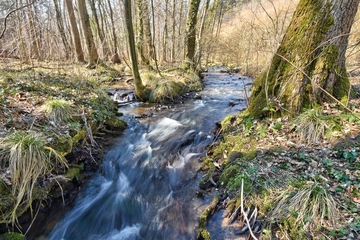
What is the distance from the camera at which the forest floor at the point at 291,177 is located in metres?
2.40

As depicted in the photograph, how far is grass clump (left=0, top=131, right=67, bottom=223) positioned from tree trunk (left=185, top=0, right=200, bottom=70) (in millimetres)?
9443

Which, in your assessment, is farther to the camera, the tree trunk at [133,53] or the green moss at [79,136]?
the tree trunk at [133,53]

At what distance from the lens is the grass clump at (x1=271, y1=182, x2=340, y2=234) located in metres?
2.34

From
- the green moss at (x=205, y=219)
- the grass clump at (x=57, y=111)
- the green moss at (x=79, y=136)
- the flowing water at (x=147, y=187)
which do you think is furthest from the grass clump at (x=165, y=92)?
the green moss at (x=205, y=219)

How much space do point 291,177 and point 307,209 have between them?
0.64 metres

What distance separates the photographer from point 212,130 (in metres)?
5.69

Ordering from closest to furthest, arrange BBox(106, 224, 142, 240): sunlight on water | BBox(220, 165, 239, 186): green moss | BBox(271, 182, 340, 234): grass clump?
BBox(271, 182, 340, 234): grass clump < BBox(106, 224, 142, 240): sunlight on water < BBox(220, 165, 239, 186): green moss

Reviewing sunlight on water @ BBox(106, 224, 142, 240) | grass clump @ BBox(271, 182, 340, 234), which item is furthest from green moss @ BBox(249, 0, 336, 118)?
sunlight on water @ BBox(106, 224, 142, 240)

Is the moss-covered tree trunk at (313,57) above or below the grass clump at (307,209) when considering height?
above

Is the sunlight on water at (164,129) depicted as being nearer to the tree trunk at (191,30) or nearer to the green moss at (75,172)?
the green moss at (75,172)

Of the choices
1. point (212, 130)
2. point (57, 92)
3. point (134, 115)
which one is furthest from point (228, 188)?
point (57, 92)

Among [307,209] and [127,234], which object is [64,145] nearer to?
[127,234]

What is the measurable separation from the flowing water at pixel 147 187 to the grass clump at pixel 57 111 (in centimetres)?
127

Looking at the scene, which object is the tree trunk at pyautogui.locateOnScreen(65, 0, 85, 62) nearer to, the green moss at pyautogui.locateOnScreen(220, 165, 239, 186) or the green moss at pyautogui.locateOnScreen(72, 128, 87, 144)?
the green moss at pyautogui.locateOnScreen(72, 128, 87, 144)
